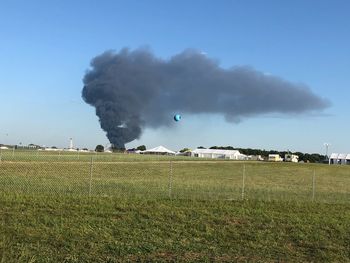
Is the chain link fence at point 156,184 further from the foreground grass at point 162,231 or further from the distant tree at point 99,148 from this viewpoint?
the distant tree at point 99,148

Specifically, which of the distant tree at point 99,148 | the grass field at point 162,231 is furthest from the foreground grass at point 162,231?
the distant tree at point 99,148

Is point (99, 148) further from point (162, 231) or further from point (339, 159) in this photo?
point (162, 231)

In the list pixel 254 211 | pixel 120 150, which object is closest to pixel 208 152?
pixel 120 150

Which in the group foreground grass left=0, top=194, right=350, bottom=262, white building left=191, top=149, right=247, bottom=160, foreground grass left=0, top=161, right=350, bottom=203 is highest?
white building left=191, top=149, right=247, bottom=160

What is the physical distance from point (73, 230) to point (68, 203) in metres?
3.49

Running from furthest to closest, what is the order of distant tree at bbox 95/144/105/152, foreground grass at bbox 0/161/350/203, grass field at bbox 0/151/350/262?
1. distant tree at bbox 95/144/105/152
2. foreground grass at bbox 0/161/350/203
3. grass field at bbox 0/151/350/262

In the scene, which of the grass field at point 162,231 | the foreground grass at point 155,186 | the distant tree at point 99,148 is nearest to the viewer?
the grass field at point 162,231

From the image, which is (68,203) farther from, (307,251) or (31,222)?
(307,251)

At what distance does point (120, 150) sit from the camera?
139375 millimetres

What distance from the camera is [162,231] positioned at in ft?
33.3

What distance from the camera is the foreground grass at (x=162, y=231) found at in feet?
27.1

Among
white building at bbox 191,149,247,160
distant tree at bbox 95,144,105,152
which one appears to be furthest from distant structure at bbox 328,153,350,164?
distant tree at bbox 95,144,105,152

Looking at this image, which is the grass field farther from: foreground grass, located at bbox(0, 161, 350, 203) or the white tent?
the white tent

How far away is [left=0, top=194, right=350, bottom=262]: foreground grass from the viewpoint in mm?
8273
